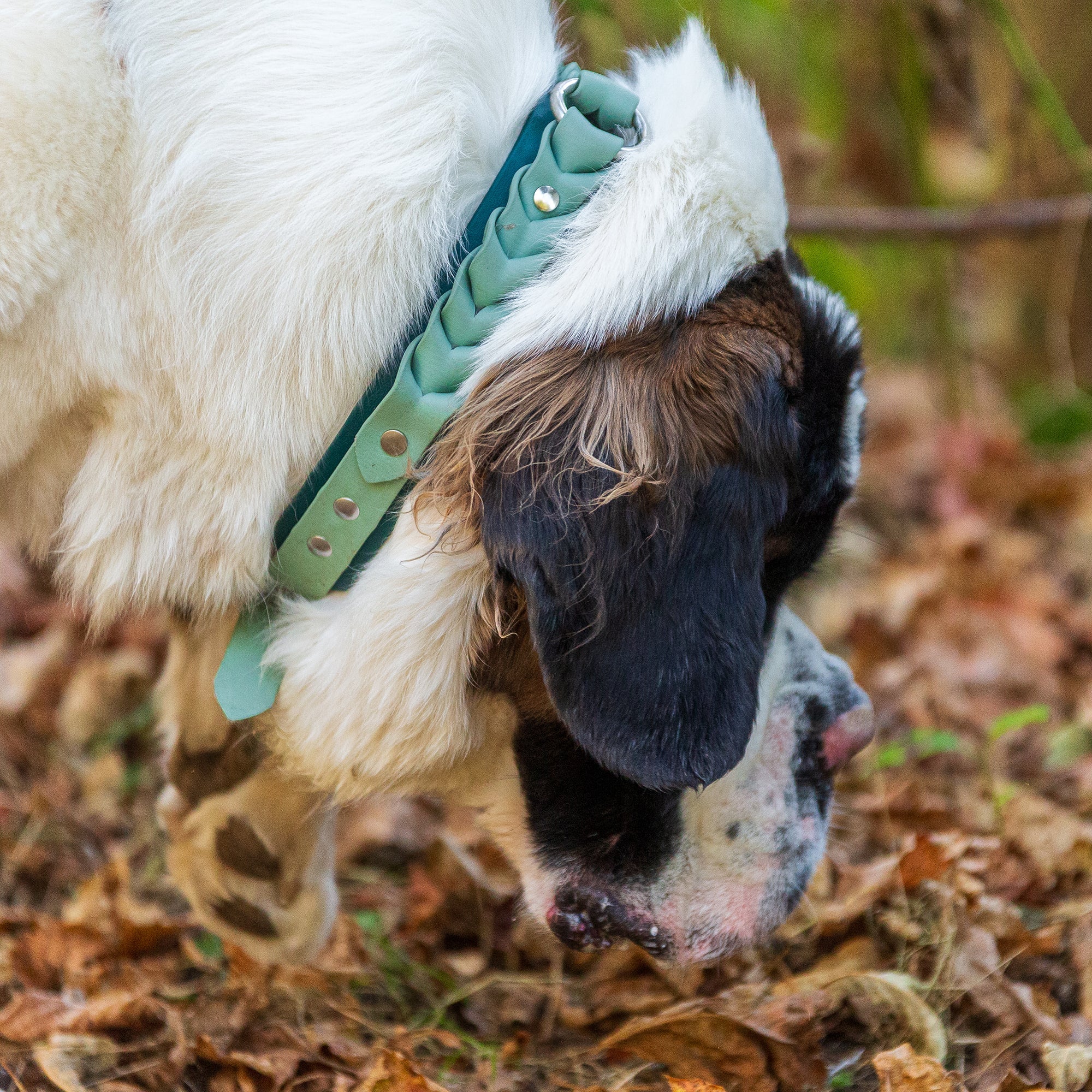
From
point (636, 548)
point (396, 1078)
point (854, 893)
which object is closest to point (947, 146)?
point (854, 893)

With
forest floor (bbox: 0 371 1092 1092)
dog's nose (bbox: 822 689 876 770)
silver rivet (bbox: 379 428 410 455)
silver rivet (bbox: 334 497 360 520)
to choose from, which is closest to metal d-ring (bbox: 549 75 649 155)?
silver rivet (bbox: 379 428 410 455)

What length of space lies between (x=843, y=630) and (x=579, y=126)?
7.60 ft

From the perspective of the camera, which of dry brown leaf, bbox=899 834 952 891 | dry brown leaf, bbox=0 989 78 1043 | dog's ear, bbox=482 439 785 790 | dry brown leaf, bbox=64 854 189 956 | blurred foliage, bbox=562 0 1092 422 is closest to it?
dog's ear, bbox=482 439 785 790

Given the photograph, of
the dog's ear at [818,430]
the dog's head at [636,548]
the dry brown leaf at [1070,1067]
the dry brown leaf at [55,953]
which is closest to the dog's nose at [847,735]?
the dog's head at [636,548]

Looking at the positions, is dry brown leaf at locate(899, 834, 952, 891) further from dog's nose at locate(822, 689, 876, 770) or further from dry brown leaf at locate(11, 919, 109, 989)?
dry brown leaf at locate(11, 919, 109, 989)

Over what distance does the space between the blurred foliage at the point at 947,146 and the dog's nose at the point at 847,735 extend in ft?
7.13

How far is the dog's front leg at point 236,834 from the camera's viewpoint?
2229mm

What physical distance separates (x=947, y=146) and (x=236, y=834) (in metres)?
3.79

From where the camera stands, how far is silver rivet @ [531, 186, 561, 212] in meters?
1.62

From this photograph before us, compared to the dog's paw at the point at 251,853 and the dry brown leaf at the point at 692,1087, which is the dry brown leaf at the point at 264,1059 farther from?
the dry brown leaf at the point at 692,1087

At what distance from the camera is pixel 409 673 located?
1.70m

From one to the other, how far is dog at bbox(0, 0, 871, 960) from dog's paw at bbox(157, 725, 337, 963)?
0.53 metres

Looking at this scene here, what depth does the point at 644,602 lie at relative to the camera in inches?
60.7

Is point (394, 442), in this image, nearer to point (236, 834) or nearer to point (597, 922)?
point (597, 922)
